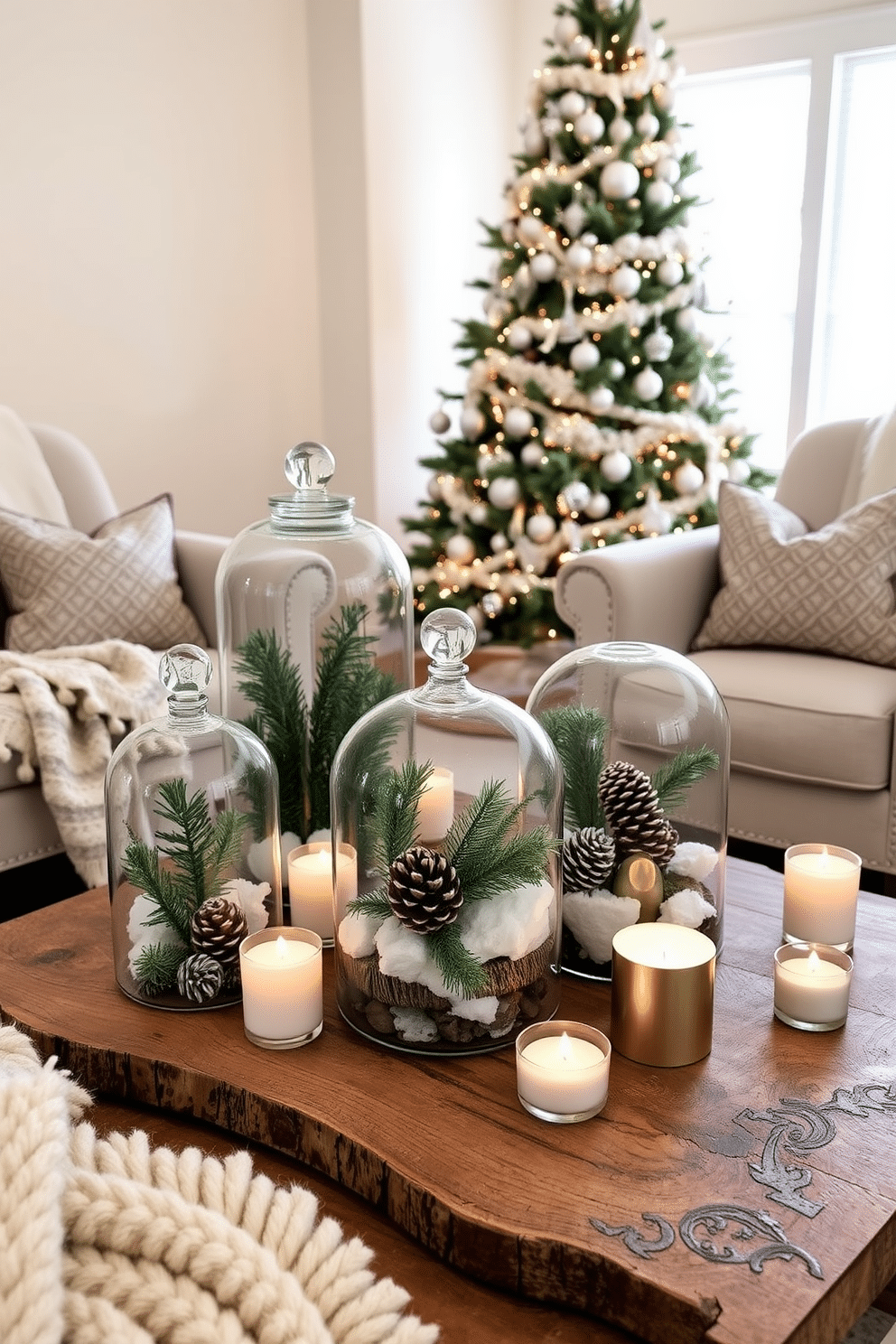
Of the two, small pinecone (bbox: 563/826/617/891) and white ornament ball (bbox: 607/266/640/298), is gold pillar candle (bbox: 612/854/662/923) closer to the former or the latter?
small pinecone (bbox: 563/826/617/891)

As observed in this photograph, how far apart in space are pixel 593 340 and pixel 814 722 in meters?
1.64

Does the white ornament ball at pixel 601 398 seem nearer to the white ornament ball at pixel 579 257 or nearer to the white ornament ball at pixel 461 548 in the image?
the white ornament ball at pixel 579 257

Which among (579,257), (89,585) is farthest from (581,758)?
(579,257)

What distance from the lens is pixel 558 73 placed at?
10.6 ft

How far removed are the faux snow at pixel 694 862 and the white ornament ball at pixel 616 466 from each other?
2158 millimetres

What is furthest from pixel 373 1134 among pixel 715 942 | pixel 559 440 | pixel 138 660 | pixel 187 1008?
pixel 559 440

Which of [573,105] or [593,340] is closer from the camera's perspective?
[573,105]

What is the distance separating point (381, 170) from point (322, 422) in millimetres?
840

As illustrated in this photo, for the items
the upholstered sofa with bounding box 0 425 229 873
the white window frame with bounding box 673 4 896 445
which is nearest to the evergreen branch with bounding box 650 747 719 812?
the upholstered sofa with bounding box 0 425 229 873

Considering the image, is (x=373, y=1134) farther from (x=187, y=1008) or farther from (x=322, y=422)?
(x=322, y=422)

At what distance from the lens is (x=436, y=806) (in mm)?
1045

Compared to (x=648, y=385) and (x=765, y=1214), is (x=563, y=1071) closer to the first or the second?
(x=765, y=1214)

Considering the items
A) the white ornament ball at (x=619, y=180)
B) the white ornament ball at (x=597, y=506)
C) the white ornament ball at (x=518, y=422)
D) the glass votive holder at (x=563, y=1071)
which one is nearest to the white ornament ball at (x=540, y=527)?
the white ornament ball at (x=597, y=506)

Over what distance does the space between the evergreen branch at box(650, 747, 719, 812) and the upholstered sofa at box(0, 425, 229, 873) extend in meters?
1.18
